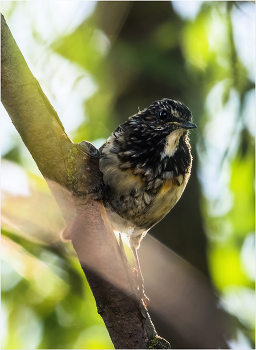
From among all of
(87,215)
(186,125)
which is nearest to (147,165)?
(186,125)

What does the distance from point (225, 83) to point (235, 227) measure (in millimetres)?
1829

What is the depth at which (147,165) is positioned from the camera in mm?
3264

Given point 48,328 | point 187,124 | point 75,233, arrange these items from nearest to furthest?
1. point 75,233
2. point 187,124
3. point 48,328

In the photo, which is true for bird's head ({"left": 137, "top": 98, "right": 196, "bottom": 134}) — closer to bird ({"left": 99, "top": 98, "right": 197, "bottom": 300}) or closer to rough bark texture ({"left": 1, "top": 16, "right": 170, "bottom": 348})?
bird ({"left": 99, "top": 98, "right": 197, "bottom": 300})

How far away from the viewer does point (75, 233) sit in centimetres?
230

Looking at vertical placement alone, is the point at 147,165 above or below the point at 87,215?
above

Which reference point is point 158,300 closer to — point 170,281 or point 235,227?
point 170,281

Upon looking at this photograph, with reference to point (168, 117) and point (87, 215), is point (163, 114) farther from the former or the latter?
point (87, 215)

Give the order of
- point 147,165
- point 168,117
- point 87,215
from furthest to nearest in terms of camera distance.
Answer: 1. point 168,117
2. point 147,165
3. point 87,215

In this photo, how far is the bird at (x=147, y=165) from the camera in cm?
321

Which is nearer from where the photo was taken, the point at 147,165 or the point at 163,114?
the point at 147,165

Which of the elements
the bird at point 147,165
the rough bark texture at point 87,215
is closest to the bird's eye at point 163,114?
the bird at point 147,165

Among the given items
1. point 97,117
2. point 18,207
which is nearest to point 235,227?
point 97,117

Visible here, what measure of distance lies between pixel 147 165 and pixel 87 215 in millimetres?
1134
